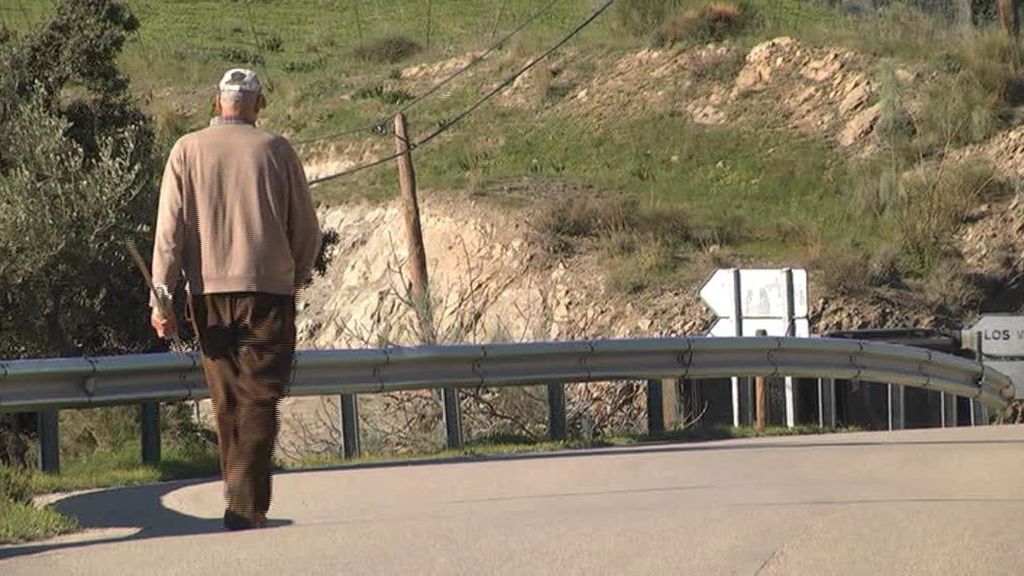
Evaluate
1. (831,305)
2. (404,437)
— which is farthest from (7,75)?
(831,305)

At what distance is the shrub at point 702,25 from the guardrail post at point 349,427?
3041 centimetres

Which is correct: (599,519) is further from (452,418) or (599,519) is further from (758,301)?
(758,301)

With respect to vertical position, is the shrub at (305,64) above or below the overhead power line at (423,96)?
above

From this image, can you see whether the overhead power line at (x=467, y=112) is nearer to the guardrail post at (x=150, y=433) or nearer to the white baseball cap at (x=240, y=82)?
the guardrail post at (x=150, y=433)

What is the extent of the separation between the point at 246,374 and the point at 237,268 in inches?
17.3

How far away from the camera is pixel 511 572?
7133mm

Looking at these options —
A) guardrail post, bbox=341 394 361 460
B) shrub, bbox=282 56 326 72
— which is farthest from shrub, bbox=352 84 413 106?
guardrail post, bbox=341 394 361 460

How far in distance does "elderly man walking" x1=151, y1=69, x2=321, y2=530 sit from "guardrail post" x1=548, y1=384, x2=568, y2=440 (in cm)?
517

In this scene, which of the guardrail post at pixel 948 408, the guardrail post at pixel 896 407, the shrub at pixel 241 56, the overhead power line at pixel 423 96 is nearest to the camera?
the guardrail post at pixel 896 407

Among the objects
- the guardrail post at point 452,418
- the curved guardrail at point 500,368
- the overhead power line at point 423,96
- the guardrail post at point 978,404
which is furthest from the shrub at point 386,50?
the guardrail post at point 452,418

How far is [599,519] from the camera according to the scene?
8492 mm

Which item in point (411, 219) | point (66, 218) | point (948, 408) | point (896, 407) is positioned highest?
point (66, 218)

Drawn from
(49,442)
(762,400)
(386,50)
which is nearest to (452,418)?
(49,442)

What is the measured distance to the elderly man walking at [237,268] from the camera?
8.52 m
